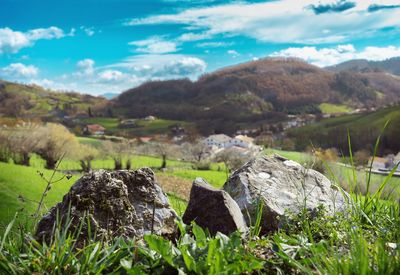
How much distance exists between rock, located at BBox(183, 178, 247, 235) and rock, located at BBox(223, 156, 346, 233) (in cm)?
63

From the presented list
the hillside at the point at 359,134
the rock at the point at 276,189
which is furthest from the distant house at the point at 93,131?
the rock at the point at 276,189

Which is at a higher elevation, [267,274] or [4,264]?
[4,264]

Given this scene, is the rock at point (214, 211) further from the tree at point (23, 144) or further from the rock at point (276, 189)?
the tree at point (23, 144)

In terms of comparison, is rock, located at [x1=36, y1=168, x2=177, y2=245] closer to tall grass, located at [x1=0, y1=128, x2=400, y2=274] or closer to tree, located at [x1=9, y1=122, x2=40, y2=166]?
tall grass, located at [x1=0, y1=128, x2=400, y2=274]

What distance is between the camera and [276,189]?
18.8 feet

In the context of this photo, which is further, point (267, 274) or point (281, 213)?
point (281, 213)

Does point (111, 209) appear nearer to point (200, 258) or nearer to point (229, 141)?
point (200, 258)

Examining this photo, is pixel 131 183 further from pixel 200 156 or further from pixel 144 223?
pixel 200 156

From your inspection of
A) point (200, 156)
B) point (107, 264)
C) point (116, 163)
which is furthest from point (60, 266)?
point (200, 156)

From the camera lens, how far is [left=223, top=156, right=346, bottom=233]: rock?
5117 mm

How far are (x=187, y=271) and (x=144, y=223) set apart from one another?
160 cm

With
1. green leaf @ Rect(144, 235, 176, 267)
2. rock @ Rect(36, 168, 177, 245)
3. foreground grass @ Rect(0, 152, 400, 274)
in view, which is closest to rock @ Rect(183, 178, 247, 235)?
rock @ Rect(36, 168, 177, 245)

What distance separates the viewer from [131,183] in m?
4.54

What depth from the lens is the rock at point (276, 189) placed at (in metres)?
5.12
